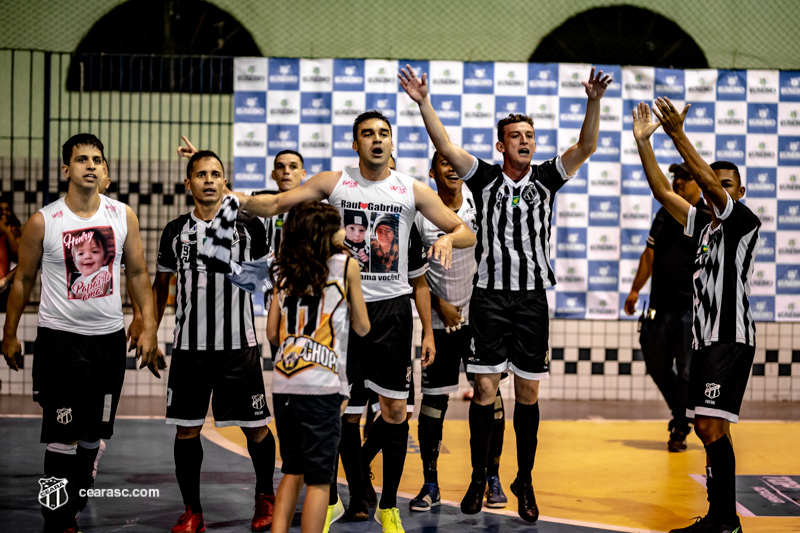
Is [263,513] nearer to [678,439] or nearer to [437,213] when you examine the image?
[437,213]

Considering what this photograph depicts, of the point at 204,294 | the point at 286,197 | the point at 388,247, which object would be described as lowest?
the point at 204,294

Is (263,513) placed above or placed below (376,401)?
below

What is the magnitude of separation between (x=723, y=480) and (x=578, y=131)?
4.54 metres

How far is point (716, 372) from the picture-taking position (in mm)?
4148

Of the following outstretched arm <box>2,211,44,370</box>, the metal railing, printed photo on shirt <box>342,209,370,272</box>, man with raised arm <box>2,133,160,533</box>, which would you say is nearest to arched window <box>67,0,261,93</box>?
the metal railing

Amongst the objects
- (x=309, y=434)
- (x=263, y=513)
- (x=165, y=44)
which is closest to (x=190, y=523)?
(x=263, y=513)

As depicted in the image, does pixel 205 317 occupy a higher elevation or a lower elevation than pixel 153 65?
lower

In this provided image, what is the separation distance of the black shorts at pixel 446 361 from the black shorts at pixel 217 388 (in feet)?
3.50

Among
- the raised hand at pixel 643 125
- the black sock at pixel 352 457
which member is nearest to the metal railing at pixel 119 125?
the black sock at pixel 352 457

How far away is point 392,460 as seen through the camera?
165 inches

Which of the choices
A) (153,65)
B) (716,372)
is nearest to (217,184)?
(716,372)

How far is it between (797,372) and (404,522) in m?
5.60

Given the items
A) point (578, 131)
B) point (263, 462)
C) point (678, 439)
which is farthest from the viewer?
point (578, 131)

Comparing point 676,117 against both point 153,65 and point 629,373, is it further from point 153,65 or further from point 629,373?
point 153,65
